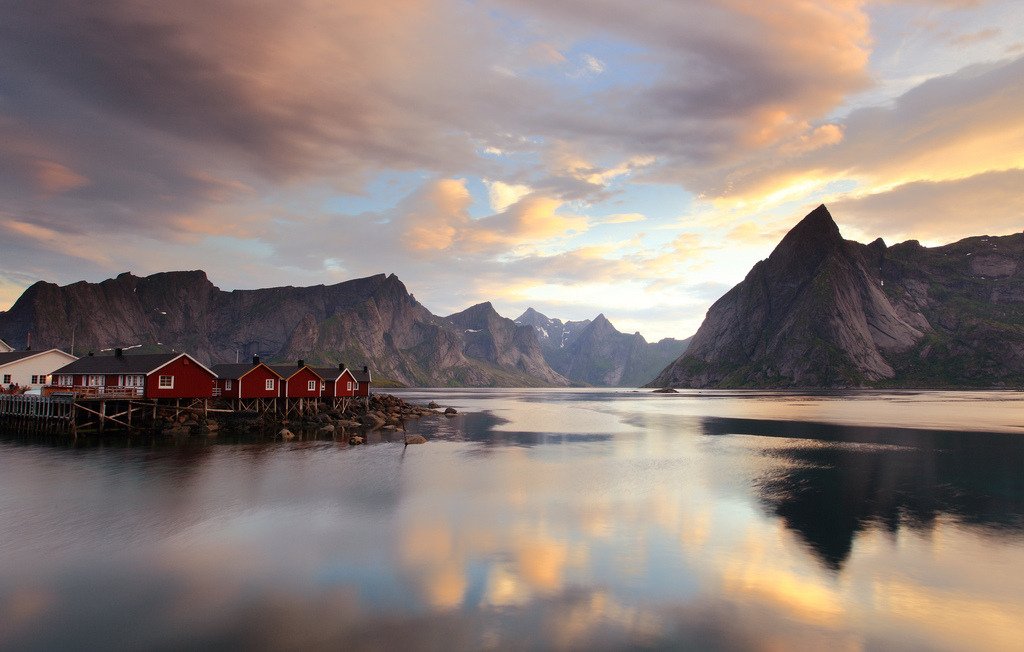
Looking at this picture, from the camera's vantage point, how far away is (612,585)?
19922mm

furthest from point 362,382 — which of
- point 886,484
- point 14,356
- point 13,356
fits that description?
point 886,484

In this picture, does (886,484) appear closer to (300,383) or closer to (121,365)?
(300,383)

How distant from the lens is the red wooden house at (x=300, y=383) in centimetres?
7944

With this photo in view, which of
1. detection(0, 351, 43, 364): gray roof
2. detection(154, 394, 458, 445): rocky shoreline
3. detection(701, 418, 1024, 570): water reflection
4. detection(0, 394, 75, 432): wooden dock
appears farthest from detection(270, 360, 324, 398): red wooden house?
detection(701, 418, 1024, 570): water reflection

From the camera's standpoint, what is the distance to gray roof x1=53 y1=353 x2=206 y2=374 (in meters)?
68.2

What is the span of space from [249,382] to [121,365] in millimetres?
14936

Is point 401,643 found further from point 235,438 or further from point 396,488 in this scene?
point 235,438

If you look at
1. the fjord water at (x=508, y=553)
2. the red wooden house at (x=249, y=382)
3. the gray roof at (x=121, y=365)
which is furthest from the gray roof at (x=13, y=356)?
the fjord water at (x=508, y=553)

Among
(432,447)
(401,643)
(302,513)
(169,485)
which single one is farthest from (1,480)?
(401,643)

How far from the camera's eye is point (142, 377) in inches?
2675

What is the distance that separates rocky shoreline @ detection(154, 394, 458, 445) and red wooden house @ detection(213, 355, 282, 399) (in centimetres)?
283

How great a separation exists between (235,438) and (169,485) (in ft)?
93.8

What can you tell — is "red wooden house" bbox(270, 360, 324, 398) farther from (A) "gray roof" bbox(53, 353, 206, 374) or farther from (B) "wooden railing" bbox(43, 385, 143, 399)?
(B) "wooden railing" bbox(43, 385, 143, 399)

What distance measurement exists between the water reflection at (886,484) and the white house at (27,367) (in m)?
95.7
